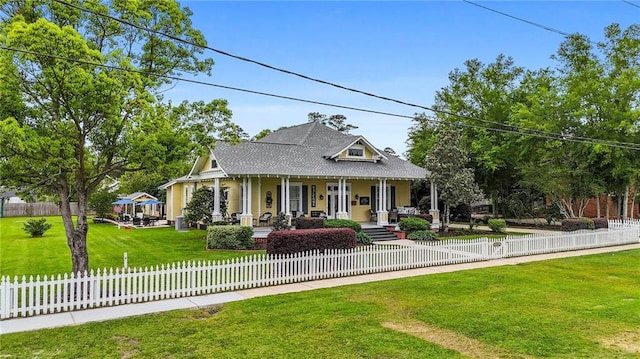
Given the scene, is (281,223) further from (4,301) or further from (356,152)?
(4,301)

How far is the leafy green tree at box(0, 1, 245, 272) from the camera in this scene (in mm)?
8586

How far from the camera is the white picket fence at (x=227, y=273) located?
28.2 feet

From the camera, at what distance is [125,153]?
401 inches

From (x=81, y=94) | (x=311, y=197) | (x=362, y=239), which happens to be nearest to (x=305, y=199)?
(x=311, y=197)

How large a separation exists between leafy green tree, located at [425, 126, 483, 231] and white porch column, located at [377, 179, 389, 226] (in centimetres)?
286

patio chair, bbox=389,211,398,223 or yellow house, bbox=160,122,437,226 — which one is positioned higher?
yellow house, bbox=160,122,437,226

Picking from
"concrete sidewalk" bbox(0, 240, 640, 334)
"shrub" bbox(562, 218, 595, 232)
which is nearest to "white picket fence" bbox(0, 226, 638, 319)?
"concrete sidewalk" bbox(0, 240, 640, 334)

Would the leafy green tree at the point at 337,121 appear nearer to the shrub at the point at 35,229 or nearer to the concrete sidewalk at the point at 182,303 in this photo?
the shrub at the point at 35,229

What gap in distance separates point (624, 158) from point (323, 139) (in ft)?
58.2

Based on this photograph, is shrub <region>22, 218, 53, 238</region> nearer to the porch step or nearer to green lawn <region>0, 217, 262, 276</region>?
green lawn <region>0, 217, 262, 276</region>

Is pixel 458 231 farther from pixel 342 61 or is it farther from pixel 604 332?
pixel 604 332

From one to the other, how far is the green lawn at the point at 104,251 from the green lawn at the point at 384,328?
22.0 feet

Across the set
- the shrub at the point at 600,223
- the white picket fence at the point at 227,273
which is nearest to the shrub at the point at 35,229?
the white picket fence at the point at 227,273

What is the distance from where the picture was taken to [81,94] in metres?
8.84
